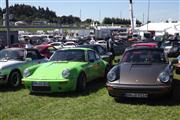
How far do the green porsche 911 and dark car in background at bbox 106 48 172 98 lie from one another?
1316 mm

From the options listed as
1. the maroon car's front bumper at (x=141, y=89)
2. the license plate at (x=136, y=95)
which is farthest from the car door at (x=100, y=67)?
the license plate at (x=136, y=95)

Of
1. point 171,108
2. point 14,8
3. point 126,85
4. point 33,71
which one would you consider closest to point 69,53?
point 33,71

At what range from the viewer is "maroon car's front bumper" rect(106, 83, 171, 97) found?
830cm

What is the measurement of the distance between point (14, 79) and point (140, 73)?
4558 millimetres

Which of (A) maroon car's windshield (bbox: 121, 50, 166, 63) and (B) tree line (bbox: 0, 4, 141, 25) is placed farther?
(B) tree line (bbox: 0, 4, 141, 25)

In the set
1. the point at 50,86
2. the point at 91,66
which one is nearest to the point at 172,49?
the point at 91,66

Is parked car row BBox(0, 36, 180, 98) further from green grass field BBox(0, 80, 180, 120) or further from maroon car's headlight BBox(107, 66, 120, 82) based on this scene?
green grass field BBox(0, 80, 180, 120)

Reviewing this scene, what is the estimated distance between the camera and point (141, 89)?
8.35 metres

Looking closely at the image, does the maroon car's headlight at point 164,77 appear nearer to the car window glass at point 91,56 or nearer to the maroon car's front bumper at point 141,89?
the maroon car's front bumper at point 141,89

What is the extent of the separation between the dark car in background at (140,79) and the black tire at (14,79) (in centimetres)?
369

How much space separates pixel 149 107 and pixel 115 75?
1.22 meters

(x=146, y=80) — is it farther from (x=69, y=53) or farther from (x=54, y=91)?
(x=69, y=53)

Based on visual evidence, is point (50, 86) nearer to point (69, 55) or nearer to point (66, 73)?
point (66, 73)

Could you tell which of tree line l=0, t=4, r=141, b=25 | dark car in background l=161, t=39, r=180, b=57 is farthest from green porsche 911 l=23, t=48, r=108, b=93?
tree line l=0, t=4, r=141, b=25
